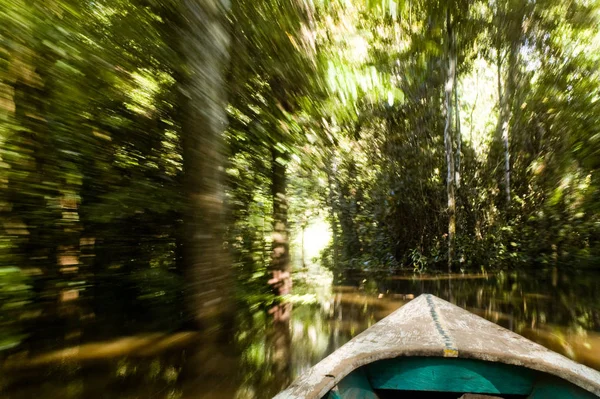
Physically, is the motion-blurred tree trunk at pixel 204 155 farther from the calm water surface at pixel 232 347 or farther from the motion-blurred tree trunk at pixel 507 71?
the motion-blurred tree trunk at pixel 507 71

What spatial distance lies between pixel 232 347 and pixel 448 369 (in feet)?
10.5

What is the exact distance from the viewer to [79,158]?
12.2ft

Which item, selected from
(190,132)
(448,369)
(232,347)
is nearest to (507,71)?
(190,132)

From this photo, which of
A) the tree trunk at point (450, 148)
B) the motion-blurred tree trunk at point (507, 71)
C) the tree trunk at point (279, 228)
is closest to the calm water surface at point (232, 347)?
the tree trunk at point (279, 228)

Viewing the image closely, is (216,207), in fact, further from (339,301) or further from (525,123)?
(525,123)

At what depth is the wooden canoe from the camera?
5.65 ft

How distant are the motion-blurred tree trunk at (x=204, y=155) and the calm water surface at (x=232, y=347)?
23.7 inches

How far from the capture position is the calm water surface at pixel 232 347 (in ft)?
11.3

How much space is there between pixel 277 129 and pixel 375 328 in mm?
3583

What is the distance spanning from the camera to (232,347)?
14.8ft

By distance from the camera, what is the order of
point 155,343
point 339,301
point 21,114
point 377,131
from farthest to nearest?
point 377,131, point 339,301, point 155,343, point 21,114

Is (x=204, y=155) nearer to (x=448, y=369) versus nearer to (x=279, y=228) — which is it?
(x=448, y=369)

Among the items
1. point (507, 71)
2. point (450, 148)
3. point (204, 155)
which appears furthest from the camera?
point (507, 71)

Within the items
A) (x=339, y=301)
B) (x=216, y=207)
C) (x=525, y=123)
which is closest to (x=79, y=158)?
(x=216, y=207)
